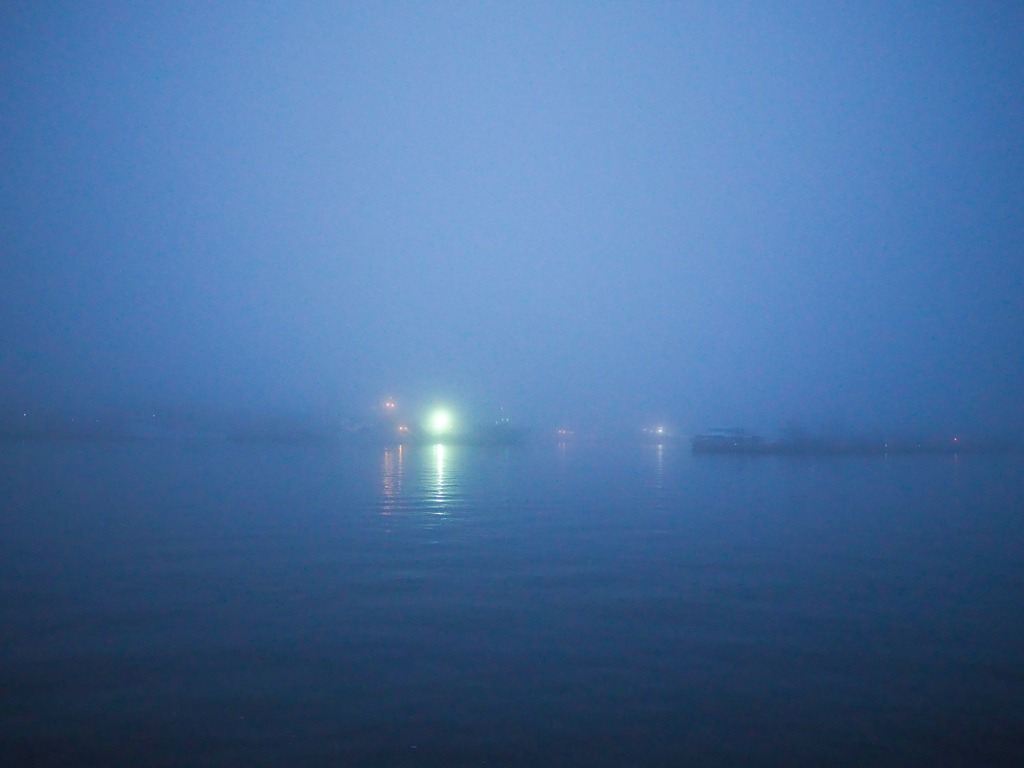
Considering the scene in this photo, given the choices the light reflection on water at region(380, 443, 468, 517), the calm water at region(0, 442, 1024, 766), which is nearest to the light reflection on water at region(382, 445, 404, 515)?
the light reflection on water at region(380, 443, 468, 517)

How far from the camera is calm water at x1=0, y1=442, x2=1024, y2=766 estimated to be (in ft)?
22.6

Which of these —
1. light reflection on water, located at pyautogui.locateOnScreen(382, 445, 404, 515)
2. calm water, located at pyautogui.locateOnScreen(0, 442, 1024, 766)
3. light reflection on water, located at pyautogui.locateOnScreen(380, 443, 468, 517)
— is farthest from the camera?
light reflection on water, located at pyautogui.locateOnScreen(382, 445, 404, 515)

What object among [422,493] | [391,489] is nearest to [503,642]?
[422,493]

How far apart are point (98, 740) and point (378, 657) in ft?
11.6

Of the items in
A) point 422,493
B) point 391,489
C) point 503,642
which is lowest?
point 503,642

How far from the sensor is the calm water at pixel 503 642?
6.88 meters

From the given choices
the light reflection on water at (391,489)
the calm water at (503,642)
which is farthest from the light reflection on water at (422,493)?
the calm water at (503,642)

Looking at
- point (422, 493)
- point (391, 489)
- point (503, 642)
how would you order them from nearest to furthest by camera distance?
point (503, 642)
point (422, 493)
point (391, 489)

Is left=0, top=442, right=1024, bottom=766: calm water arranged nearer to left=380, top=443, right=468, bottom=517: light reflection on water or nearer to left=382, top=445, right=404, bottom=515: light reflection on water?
left=380, top=443, right=468, bottom=517: light reflection on water

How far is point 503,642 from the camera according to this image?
9953 millimetres

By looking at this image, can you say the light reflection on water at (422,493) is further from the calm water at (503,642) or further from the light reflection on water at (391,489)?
the calm water at (503,642)

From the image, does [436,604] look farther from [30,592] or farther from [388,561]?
[30,592]

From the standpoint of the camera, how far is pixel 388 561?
15.7m

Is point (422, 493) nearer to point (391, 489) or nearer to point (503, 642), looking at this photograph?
point (391, 489)
